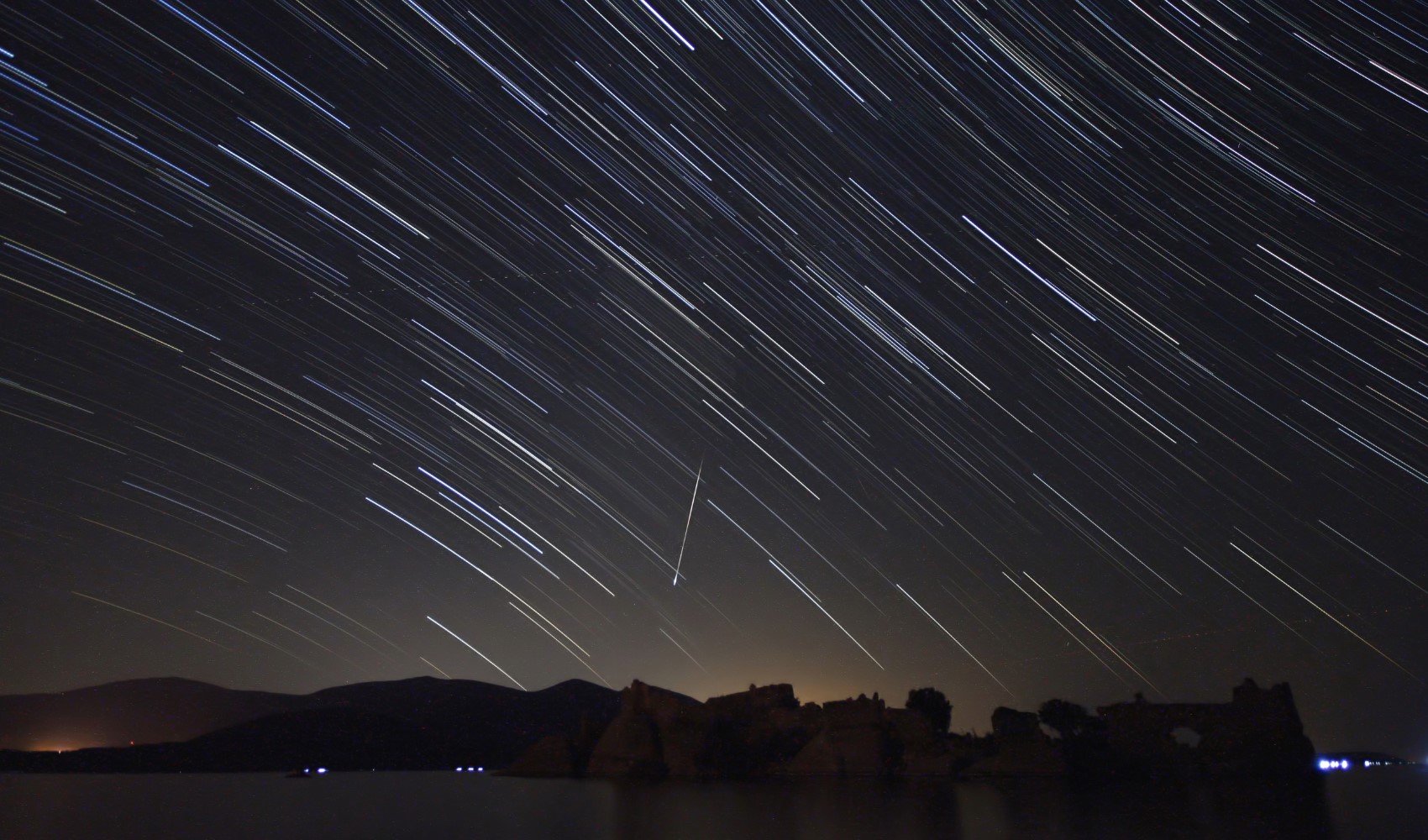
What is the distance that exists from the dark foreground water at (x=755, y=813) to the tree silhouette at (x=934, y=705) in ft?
189

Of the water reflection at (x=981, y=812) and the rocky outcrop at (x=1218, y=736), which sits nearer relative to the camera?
the water reflection at (x=981, y=812)

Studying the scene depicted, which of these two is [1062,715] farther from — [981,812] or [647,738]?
[981,812]

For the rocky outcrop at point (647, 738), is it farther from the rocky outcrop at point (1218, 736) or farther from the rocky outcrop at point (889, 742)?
the rocky outcrop at point (1218, 736)

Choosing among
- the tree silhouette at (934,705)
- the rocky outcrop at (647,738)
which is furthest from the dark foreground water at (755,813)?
the tree silhouette at (934,705)

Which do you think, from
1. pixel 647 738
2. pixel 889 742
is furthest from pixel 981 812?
pixel 647 738

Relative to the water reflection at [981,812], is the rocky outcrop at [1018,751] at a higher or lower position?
higher

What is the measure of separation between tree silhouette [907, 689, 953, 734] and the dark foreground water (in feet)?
189

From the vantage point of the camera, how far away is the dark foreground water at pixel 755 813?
83.2 ft

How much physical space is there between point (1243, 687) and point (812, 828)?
57037 mm

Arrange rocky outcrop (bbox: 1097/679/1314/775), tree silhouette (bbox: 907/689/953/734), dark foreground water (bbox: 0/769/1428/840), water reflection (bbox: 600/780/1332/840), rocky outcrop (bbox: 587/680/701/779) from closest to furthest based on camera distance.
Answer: water reflection (bbox: 600/780/1332/840)
dark foreground water (bbox: 0/769/1428/840)
rocky outcrop (bbox: 1097/679/1314/775)
rocky outcrop (bbox: 587/680/701/779)
tree silhouette (bbox: 907/689/953/734)

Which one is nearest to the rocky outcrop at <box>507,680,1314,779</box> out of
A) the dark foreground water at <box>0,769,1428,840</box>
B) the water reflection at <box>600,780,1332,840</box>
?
the dark foreground water at <box>0,769,1428,840</box>

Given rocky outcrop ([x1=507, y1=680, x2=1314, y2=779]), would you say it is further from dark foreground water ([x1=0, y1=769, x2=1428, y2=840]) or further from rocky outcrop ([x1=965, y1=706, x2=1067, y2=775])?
dark foreground water ([x1=0, y1=769, x2=1428, y2=840])

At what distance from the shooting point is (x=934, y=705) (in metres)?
112

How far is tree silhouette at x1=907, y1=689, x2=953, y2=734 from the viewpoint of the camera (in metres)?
111
